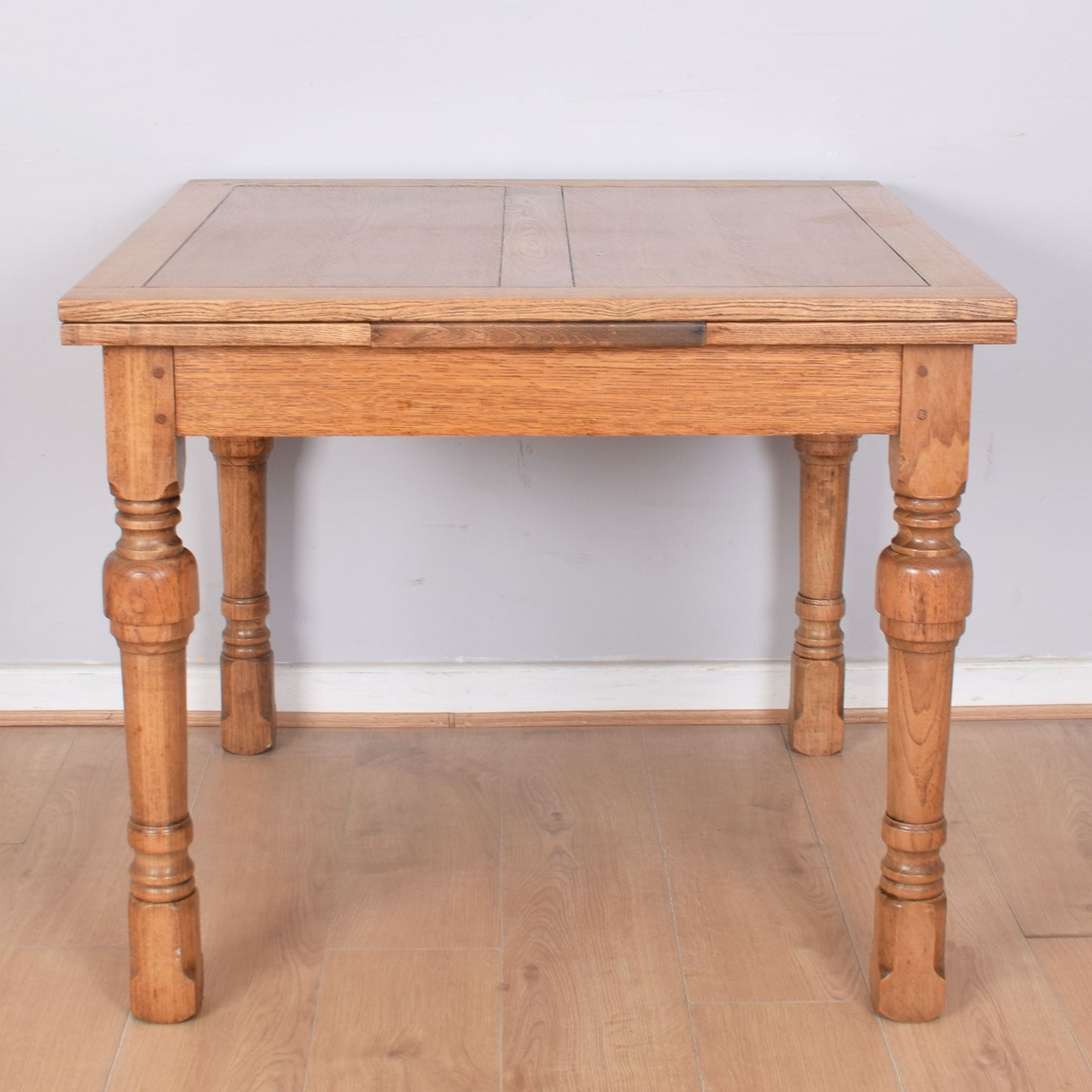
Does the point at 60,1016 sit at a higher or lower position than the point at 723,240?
lower

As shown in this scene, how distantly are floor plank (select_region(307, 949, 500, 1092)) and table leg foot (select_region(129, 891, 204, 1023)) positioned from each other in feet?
0.47

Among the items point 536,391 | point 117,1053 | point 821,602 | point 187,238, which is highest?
point 187,238

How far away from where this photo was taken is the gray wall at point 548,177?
199 cm

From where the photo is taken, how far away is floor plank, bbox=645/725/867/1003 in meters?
1.68

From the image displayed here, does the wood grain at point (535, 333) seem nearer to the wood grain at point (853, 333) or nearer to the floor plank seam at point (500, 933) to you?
the wood grain at point (853, 333)

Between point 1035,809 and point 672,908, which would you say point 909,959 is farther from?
point 1035,809

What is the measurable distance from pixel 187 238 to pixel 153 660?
47cm

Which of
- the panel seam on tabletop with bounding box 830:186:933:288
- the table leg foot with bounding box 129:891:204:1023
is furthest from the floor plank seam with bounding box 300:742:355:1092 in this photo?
the panel seam on tabletop with bounding box 830:186:933:288

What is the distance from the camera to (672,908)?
180 cm

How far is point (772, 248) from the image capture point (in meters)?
1.61

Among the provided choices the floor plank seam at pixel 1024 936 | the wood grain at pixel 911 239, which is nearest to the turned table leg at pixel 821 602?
the floor plank seam at pixel 1024 936

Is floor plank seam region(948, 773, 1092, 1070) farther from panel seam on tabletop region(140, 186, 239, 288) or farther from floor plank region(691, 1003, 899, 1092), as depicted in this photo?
panel seam on tabletop region(140, 186, 239, 288)

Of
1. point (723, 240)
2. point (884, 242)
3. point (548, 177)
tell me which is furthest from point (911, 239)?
point (548, 177)

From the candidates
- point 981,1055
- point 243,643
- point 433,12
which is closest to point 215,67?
point 433,12
